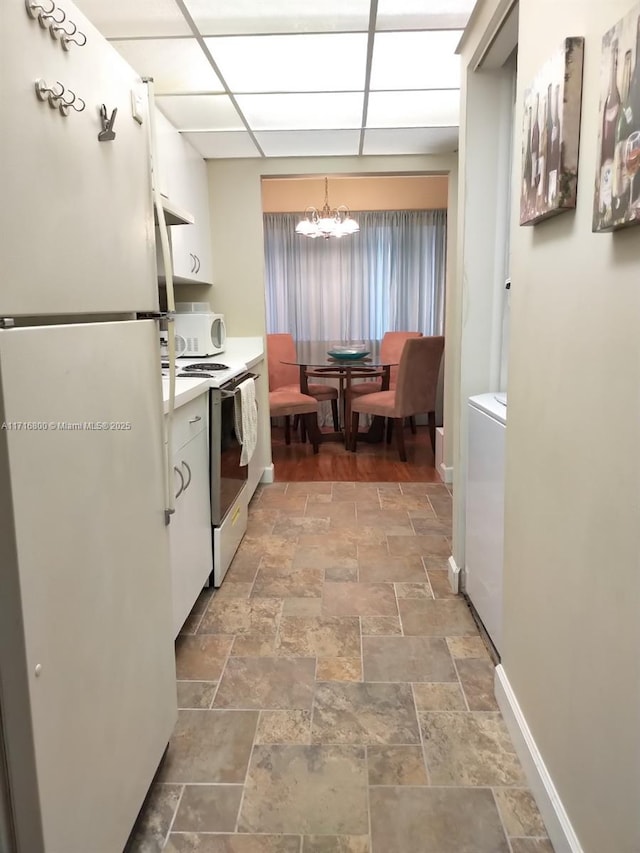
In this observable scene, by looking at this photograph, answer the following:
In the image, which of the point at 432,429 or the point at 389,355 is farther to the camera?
the point at 389,355

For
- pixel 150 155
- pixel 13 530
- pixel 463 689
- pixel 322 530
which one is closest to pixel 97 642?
pixel 13 530

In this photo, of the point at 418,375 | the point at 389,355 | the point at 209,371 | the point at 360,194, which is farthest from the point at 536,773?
the point at 360,194

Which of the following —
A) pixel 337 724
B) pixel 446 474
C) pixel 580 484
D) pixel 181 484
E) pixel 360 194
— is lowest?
pixel 337 724

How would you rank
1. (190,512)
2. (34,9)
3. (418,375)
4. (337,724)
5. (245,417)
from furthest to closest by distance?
1. (418,375)
2. (245,417)
3. (190,512)
4. (337,724)
5. (34,9)

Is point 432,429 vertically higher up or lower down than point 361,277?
lower down

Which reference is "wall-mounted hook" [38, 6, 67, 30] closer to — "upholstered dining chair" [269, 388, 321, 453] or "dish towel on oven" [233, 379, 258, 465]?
"dish towel on oven" [233, 379, 258, 465]

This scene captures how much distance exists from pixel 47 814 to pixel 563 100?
1556 millimetres

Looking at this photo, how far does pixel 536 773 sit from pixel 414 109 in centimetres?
294

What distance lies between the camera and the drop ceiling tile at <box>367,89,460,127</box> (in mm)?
2785

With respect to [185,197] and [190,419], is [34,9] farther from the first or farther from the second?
[185,197]

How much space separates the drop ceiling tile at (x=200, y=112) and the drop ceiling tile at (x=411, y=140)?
0.81m

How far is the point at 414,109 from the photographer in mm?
2975

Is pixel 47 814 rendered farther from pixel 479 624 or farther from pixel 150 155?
pixel 479 624

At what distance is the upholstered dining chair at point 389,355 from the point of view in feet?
18.6
